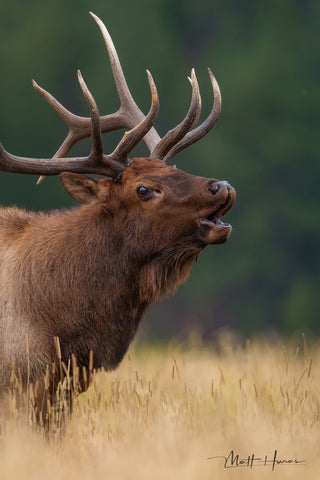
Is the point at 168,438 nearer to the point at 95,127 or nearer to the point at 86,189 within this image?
the point at 86,189

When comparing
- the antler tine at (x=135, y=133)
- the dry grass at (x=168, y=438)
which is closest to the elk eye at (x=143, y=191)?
the antler tine at (x=135, y=133)

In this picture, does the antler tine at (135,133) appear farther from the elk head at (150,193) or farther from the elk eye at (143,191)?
the elk eye at (143,191)

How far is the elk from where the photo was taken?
5.09m

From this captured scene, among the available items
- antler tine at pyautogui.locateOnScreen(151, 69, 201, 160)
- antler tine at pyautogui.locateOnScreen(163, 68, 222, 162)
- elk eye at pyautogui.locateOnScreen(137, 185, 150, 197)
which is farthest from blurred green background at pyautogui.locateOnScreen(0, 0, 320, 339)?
elk eye at pyautogui.locateOnScreen(137, 185, 150, 197)

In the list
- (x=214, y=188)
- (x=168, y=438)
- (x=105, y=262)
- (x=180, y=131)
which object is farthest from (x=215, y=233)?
(x=168, y=438)

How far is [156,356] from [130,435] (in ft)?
13.2

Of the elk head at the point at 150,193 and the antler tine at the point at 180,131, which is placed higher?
the antler tine at the point at 180,131

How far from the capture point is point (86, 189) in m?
5.35

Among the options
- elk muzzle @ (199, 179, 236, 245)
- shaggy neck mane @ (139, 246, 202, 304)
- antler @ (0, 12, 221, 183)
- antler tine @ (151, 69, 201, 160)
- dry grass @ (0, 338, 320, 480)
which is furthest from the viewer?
antler tine @ (151, 69, 201, 160)

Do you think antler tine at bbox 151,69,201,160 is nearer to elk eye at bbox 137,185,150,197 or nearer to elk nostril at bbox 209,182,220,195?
elk eye at bbox 137,185,150,197

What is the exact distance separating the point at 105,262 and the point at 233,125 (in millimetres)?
14626

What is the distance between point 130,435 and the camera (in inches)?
179

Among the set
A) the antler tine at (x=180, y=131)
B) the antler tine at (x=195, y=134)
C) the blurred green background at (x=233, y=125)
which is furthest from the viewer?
the blurred green background at (x=233, y=125)

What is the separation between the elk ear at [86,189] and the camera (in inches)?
208
